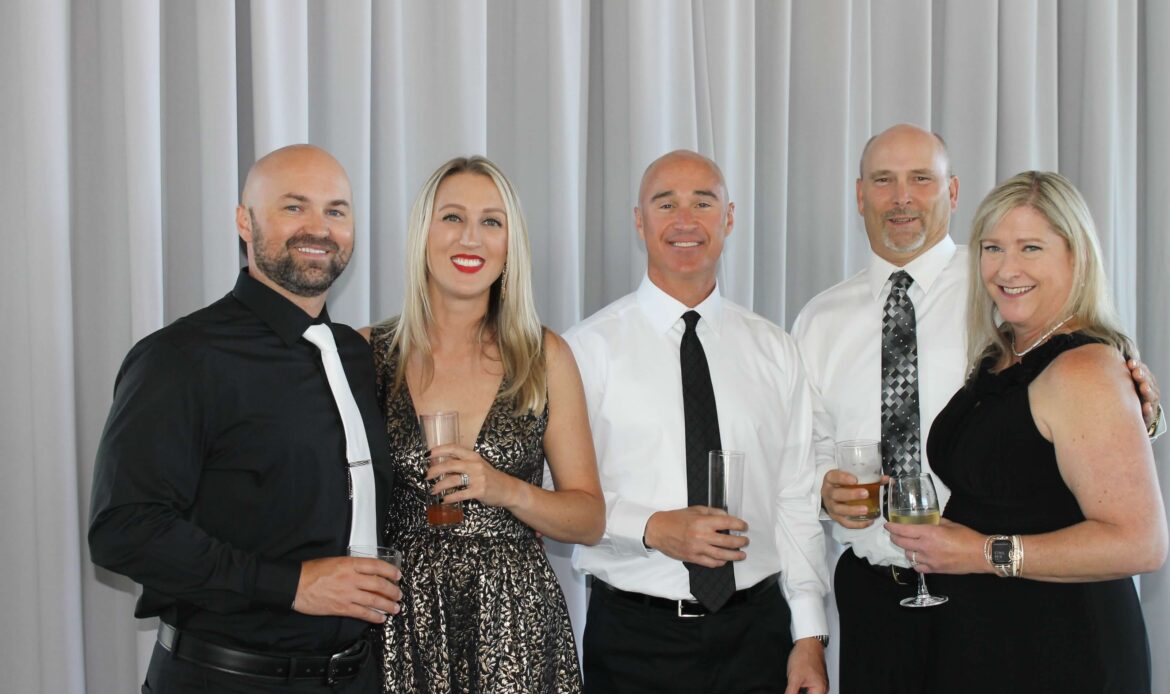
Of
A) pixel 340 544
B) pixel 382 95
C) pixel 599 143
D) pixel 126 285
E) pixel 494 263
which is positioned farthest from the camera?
pixel 599 143

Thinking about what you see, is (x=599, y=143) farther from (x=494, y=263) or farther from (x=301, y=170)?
(x=301, y=170)

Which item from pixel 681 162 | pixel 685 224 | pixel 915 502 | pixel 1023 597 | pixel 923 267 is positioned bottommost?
pixel 1023 597

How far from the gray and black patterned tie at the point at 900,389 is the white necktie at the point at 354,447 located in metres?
1.35

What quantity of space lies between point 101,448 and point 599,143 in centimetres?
206

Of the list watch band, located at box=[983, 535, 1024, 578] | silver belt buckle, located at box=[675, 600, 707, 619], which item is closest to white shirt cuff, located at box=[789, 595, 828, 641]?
silver belt buckle, located at box=[675, 600, 707, 619]

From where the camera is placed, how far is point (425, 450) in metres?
2.33

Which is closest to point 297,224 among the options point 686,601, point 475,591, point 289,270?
point 289,270

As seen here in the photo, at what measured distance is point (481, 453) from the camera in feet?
7.68

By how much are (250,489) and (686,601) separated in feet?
3.57

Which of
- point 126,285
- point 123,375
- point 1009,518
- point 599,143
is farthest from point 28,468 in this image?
point 1009,518

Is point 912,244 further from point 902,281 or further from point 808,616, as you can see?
point 808,616

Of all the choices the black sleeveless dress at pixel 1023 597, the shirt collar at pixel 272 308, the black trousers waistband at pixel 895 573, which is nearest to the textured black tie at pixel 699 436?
the black trousers waistband at pixel 895 573

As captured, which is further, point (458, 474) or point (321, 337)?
point (321, 337)

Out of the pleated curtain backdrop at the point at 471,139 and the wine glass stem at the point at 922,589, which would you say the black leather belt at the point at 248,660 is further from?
the wine glass stem at the point at 922,589
